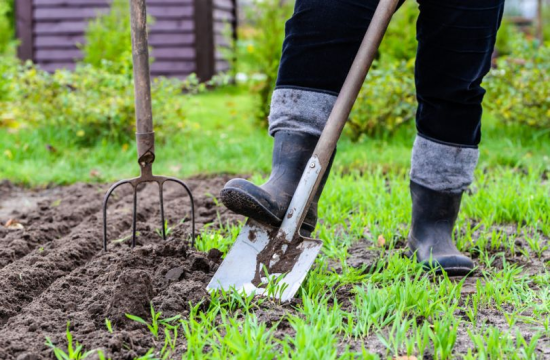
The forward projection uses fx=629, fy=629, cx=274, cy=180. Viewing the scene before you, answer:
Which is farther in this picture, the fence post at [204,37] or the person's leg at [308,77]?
the fence post at [204,37]

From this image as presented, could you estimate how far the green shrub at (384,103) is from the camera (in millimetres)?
4668

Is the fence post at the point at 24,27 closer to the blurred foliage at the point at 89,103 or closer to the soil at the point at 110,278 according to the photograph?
the blurred foliage at the point at 89,103

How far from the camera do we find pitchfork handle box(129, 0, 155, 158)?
202 cm

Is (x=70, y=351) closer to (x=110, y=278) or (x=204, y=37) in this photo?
(x=110, y=278)

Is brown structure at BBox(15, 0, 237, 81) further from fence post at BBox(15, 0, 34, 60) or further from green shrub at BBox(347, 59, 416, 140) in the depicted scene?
green shrub at BBox(347, 59, 416, 140)

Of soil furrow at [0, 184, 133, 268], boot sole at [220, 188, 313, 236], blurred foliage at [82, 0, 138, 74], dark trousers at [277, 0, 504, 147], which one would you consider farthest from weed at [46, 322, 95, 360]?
blurred foliage at [82, 0, 138, 74]

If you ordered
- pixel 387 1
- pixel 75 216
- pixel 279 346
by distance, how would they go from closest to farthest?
pixel 279 346 < pixel 387 1 < pixel 75 216

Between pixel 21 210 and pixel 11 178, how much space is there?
32.9 inches

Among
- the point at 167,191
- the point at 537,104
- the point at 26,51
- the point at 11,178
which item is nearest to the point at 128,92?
the point at 11,178

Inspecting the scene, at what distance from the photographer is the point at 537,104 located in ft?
15.4

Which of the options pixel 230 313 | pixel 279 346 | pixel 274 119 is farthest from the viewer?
pixel 274 119

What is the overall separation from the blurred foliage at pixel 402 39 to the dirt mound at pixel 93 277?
3.65 metres

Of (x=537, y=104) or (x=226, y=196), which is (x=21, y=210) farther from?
(x=537, y=104)

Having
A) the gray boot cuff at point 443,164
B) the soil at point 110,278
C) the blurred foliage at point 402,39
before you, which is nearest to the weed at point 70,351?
the soil at point 110,278
